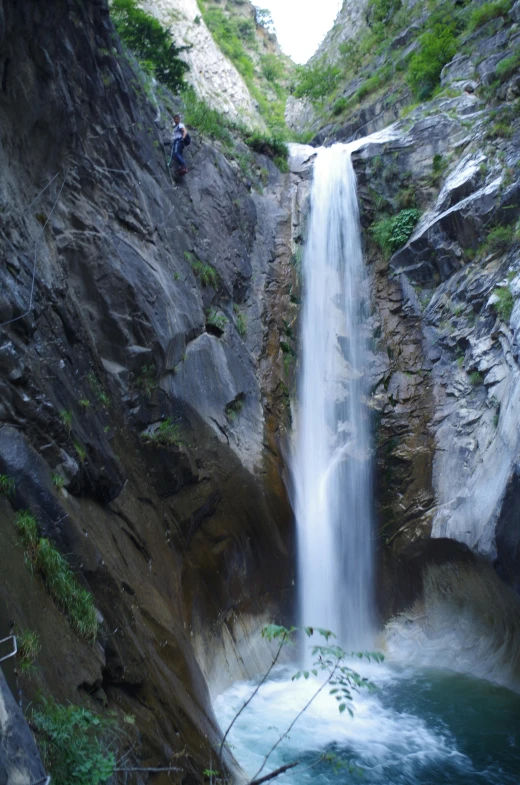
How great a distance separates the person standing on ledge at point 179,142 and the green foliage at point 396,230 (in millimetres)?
5460

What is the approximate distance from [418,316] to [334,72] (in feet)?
60.6

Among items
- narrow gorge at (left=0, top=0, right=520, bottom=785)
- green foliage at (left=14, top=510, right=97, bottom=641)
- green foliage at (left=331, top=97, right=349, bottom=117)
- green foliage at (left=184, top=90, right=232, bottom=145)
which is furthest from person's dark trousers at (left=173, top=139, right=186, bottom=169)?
green foliage at (left=331, top=97, right=349, bottom=117)

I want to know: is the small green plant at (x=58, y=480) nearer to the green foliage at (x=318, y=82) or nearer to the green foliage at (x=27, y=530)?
the green foliage at (x=27, y=530)

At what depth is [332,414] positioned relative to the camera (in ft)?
42.6

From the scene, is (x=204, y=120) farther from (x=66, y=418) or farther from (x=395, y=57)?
(x=66, y=418)

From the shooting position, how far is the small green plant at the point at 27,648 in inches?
141

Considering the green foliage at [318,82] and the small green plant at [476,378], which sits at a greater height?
the green foliage at [318,82]

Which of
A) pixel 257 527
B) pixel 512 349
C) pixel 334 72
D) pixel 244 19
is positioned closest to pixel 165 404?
pixel 257 527

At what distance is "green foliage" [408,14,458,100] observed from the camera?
1784 centimetres

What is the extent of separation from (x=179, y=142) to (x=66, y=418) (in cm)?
922

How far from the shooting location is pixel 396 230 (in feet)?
48.1

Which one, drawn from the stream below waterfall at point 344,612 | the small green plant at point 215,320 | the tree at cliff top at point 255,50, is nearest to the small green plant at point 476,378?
the stream below waterfall at point 344,612

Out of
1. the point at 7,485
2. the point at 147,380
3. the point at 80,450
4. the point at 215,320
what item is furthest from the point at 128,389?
the point at 7,485

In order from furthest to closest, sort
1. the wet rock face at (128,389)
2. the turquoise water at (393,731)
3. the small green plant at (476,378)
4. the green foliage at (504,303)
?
the small green plant at (476,378) < the green foliage at (504,303) < the turquoise water at (393,731) < the wet rock face at (128,389)
